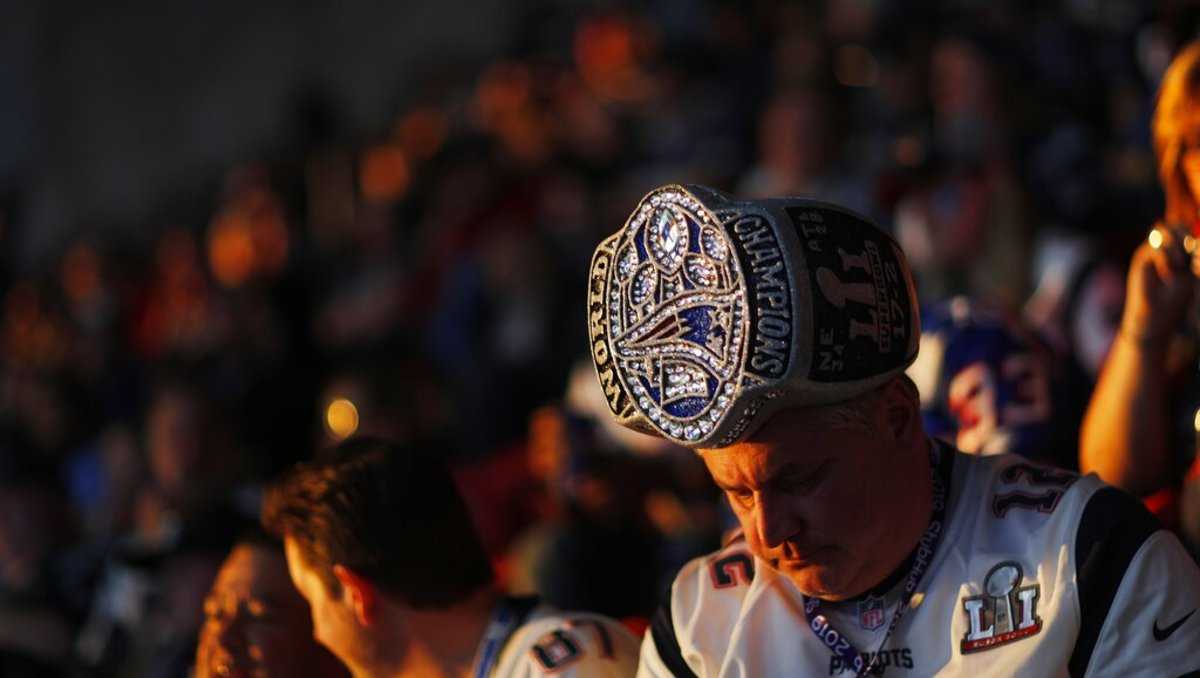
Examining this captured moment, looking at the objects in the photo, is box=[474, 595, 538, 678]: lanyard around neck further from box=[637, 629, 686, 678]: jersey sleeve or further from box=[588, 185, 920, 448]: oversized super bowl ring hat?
box=[588, 185, 920, 448]: oversized super bowl ring hat

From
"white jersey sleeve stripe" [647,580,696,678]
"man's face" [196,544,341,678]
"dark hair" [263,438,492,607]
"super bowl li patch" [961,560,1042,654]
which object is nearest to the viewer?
"super bowl li patch" [961,560,1042,654]

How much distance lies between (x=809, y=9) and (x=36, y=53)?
22.3 feet

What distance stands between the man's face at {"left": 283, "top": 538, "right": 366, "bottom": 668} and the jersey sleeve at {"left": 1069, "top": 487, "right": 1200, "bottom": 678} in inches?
52.3

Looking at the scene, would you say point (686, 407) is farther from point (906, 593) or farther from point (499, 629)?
point (499, 629)

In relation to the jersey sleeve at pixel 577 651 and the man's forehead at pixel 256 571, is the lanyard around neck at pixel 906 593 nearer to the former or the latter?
the jersey sleeve at pixel 577 651

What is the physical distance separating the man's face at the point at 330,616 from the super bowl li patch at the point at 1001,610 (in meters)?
1.16

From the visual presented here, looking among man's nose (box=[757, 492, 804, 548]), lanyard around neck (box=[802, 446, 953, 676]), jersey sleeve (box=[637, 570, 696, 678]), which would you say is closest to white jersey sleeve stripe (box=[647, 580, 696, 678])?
jersey sleeve (box=[637, 570, 696, 678])

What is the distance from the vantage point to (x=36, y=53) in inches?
541

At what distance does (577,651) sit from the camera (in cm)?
321

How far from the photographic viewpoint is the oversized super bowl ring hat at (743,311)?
2492mm

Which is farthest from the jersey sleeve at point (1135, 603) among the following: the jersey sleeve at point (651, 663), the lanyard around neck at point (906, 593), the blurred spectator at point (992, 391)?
the blurred spectator at point (992, 391)

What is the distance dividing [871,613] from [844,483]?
0.24m

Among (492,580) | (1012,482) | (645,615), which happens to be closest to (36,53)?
(645,615)

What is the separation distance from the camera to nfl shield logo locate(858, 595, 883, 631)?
108 inches
